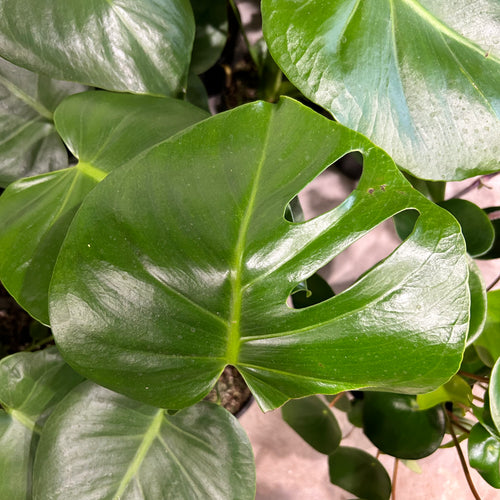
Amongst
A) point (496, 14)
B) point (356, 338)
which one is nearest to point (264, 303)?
point (356, 338)

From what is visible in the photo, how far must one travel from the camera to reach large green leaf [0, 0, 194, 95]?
513 mm

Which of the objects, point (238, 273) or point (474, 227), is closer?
point (238, 273)

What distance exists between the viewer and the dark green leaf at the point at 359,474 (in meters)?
0.85

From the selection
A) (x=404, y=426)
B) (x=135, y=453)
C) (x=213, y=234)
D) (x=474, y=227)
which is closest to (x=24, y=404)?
(x=135, y=453)

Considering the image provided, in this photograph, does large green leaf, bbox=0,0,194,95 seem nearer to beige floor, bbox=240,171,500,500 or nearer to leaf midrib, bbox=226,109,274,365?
leaf midrib, bbox=226,109,274,365

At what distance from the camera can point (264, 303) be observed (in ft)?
1.47

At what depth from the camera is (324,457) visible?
1183 mm

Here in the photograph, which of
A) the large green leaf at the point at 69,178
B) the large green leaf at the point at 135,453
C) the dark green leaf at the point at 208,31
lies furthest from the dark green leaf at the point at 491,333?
the dark green leaf at the point at 208,31

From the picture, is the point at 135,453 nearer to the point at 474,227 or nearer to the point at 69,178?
the point at 69,178

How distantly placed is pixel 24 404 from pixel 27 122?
40 cm

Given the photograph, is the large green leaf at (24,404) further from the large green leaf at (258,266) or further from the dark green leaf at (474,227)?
the dark green leaf at (474,227)

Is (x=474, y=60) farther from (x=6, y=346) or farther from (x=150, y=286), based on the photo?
(x=6, y=346)

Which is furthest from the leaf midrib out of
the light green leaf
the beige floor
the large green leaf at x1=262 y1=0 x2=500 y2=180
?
the beige floor

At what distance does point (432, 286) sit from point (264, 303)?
0.50 ft
